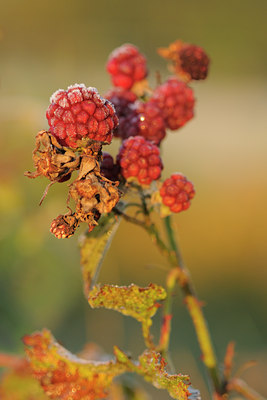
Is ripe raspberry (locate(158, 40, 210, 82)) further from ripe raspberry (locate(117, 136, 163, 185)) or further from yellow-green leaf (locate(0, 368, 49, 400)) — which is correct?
yellow-green leaf (locate(0, 368, 49, 400))

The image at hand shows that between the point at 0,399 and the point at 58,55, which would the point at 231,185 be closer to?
the point at 58,55

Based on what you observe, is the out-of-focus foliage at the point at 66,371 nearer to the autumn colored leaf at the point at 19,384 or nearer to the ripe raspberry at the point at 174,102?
the autumn colored leaf at the point at 19,384

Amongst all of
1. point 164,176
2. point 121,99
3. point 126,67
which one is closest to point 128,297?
point 121,99

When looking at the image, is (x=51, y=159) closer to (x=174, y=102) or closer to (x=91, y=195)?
(x=91, y=195)

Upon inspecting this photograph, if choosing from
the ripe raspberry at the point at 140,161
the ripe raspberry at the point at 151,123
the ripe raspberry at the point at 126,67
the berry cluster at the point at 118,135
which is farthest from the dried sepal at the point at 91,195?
the ripe raspberry at the point at 126,67

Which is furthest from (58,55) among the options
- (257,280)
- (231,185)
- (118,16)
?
(118,16)
